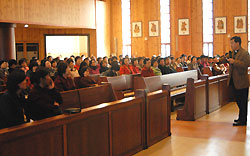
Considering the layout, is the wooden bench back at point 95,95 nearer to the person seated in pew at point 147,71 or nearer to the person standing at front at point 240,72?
the person standing at front at point 240,72

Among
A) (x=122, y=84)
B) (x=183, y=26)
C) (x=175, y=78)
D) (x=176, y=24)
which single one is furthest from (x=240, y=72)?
(x=176, y=24)

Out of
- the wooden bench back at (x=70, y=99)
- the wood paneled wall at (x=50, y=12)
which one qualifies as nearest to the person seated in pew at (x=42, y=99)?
the wooden bench back at (x=70, y=99)

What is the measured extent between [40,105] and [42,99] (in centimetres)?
14

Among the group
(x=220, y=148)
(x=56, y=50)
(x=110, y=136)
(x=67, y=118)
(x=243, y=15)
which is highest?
(x=243, y=15)

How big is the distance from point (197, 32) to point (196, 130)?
15184 mm

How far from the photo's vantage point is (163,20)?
22.0 metres

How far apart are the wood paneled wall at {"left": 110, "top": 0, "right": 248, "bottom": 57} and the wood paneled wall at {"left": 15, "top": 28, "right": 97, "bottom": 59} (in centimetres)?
226

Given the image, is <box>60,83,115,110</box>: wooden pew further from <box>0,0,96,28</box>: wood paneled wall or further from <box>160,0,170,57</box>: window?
<box>160,0,170,57</box>: window

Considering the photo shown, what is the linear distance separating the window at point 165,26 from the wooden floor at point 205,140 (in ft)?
46.8

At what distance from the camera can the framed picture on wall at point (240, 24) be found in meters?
19.9

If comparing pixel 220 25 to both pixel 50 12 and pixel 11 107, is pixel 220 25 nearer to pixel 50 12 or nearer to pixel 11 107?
pixel 50 12

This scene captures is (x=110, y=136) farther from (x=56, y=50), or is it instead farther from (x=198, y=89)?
(x=56, y=50)

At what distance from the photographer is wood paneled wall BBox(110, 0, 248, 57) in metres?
20.4

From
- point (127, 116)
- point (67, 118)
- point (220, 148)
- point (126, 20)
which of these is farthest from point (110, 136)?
point (126, 20)
